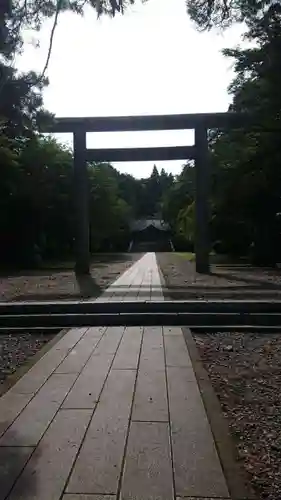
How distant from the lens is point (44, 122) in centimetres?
980


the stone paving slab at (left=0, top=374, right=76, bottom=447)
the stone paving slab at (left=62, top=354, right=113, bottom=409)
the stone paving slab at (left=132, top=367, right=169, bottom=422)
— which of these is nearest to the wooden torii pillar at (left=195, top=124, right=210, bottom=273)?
the stone paving slab at (left=62, top=354, right=113, bottom=409)

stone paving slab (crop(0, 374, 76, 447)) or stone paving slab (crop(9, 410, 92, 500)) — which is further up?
stone paving slab (crop(9, 410, 92, 500))

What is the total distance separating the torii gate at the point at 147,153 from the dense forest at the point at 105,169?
1411 millimetres

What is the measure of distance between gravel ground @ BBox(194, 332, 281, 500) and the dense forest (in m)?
3.85

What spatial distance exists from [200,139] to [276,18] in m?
11.7

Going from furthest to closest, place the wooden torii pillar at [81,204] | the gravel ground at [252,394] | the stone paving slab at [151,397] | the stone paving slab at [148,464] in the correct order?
the wooden torii pillar at [81,204]
the stone paving slab at [151,397]
the gravel ground at [252,394]
the stone paving slab at [148,464]

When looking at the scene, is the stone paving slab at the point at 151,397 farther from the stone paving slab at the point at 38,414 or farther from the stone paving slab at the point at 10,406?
the stone paving slab at the point at 10,406

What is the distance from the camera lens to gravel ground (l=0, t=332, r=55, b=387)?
210 inches

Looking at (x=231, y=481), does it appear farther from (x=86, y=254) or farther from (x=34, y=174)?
(x=34, y=174)

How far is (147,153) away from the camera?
61.0 ft

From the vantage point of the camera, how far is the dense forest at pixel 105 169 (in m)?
6.64

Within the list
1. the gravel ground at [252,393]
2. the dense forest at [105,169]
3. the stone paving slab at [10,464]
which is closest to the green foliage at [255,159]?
the dense forest at [105,169]

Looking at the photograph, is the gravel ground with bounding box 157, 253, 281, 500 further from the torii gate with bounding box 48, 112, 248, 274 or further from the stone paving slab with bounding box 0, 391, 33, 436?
the torii gate with bounding box 48, 112, 248, 274

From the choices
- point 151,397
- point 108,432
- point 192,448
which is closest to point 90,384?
point 151,397
